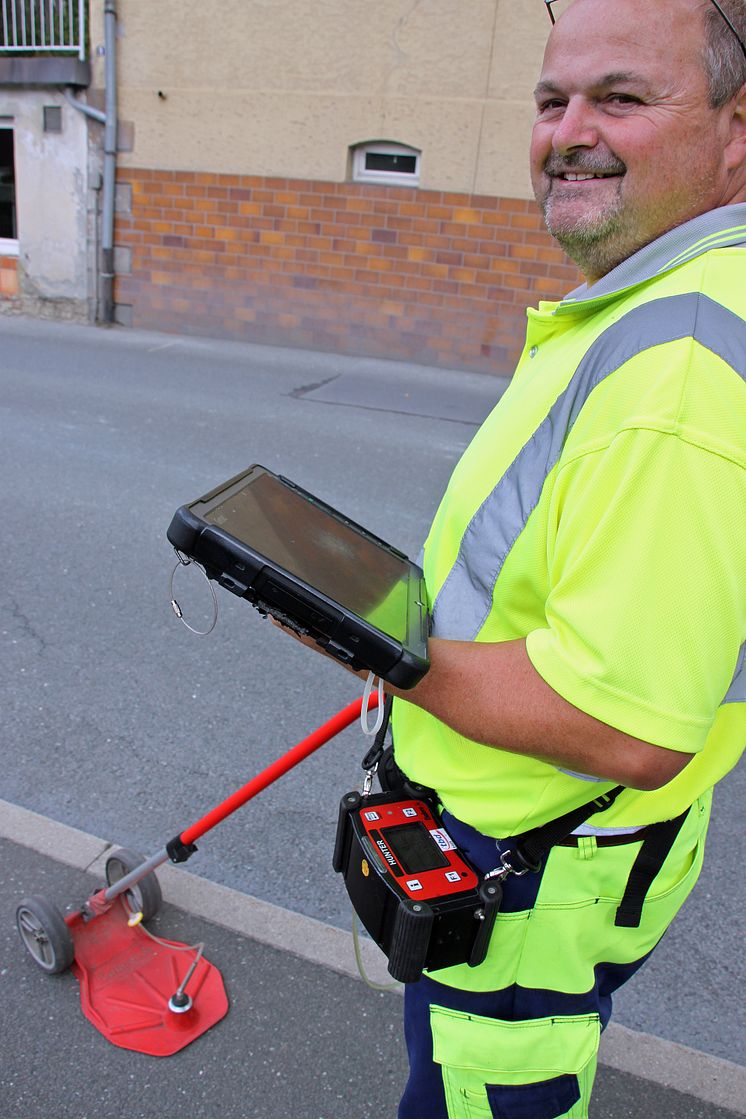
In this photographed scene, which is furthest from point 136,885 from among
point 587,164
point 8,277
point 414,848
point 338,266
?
point 8,277

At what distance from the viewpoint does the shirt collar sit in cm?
116

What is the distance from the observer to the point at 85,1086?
219cm

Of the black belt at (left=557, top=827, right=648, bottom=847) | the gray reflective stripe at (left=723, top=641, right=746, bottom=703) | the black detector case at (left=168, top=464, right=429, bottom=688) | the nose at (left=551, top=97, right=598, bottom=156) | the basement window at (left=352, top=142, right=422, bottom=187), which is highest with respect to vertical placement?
the basement window at (left=352, top=142, right=422, bottom=187)

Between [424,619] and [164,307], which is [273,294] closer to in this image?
[164,307]

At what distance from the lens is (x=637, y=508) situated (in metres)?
1.02

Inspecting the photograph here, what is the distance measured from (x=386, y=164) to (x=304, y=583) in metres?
10.7

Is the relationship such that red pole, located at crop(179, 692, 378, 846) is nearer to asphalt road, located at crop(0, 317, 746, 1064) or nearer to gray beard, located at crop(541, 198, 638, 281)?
asphalt road, located at crop(0, 317, 746, 1064)

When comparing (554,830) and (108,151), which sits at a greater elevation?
(108,151)

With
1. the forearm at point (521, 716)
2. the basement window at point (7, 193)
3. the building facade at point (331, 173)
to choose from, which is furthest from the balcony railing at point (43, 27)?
the forearm at point (521, 716)

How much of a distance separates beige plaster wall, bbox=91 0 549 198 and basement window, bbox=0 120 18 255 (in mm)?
1716

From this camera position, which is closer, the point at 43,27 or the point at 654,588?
the point at 654,588

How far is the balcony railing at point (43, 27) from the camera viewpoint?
1140 cm

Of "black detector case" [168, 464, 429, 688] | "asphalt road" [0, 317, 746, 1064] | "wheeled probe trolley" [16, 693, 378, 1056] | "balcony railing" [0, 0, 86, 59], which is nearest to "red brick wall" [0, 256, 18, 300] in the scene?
"balcony railing" [0, 0, 86, 59]

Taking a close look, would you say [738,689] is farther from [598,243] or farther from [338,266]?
[338,266]
